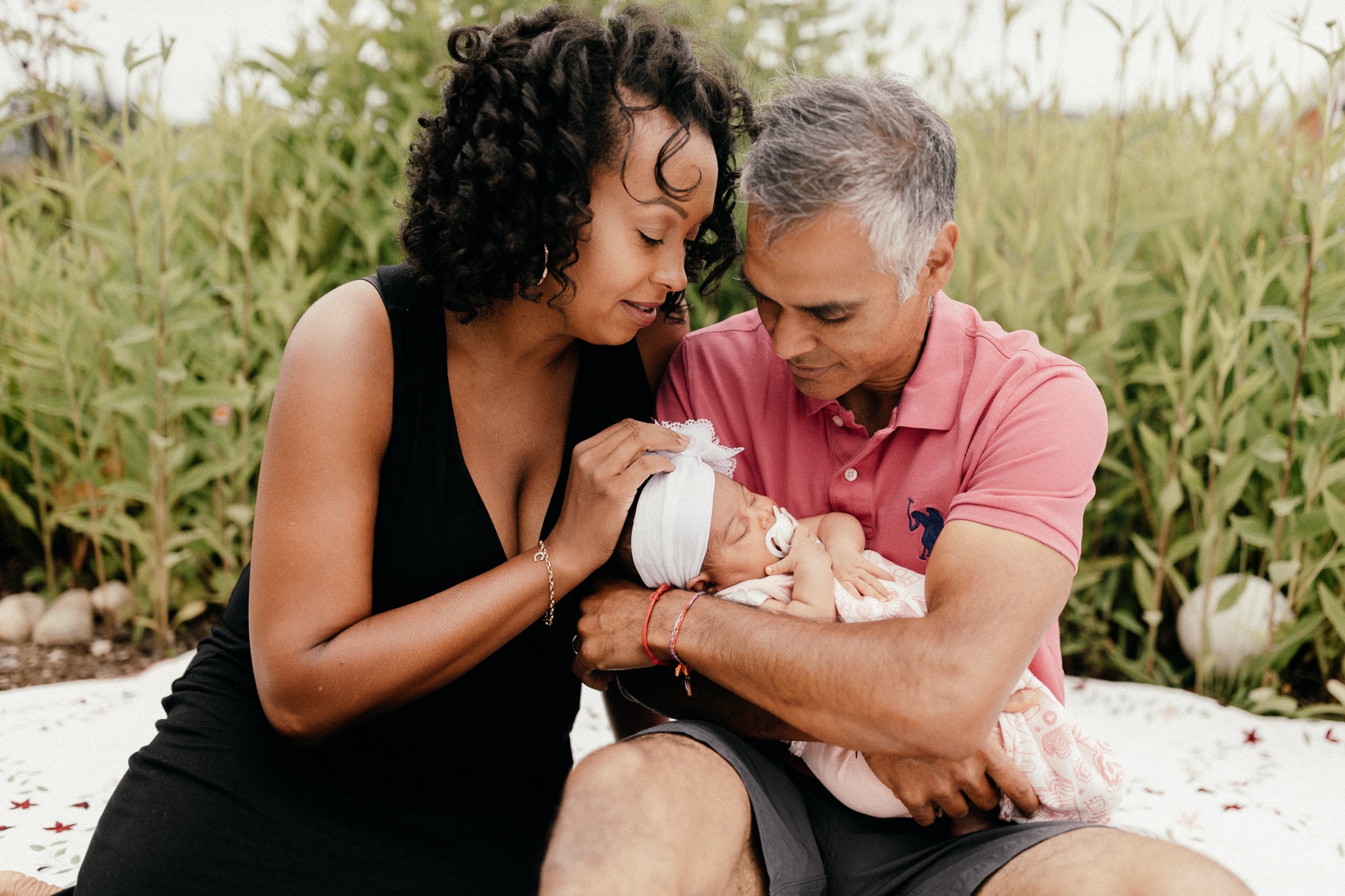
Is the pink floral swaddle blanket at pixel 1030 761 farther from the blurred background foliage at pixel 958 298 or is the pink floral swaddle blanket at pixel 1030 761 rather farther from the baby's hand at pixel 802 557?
the blurred background foliage at pixel 958 298

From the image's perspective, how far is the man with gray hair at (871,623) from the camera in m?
1.48

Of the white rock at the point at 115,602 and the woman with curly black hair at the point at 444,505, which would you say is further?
the white rock at the point at 115,602

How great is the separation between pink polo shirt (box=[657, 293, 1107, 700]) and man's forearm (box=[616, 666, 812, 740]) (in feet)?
1.40

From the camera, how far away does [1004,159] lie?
3.70 metres

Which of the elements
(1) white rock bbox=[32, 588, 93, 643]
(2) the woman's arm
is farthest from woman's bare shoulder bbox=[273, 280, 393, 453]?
→ (1) white rock bbox=[32, 588, 93, 643]

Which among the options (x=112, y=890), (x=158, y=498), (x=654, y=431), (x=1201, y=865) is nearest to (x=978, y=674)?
(x=1201, y=865)

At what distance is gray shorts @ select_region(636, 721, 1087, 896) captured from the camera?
1582 millimetres

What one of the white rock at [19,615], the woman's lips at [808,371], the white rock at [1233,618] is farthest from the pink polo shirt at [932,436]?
the white rock at [19,615]

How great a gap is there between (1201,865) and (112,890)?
1.71m

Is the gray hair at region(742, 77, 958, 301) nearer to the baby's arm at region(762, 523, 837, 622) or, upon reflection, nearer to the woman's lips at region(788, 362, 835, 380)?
the woman's lips at region(788, 362, 835, 380)

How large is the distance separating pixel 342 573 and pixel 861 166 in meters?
1.17

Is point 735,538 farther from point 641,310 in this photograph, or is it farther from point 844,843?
point 844,843

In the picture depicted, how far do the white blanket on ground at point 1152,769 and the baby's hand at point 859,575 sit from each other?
0.94 meters

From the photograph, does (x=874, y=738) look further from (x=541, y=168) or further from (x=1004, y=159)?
(x=1004, y=159)
